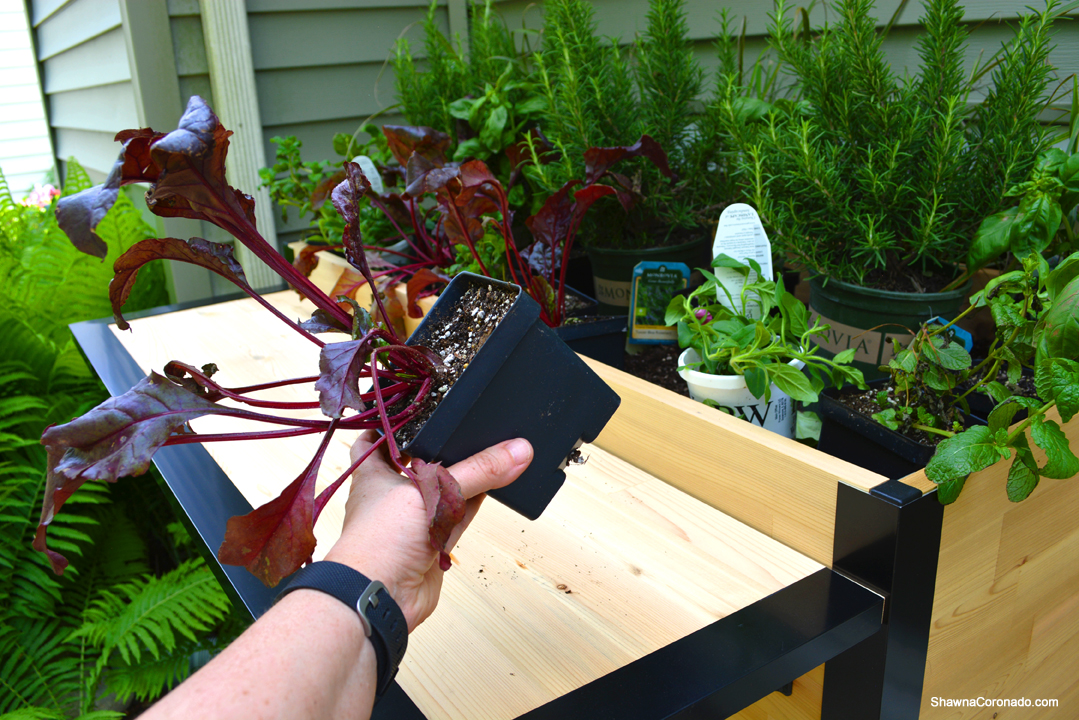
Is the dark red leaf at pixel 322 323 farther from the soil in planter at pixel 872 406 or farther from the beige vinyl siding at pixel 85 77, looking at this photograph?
the beige vinyl siding at pixel 85 77

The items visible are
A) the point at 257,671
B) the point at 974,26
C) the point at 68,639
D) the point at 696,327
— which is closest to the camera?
the point at 257,671

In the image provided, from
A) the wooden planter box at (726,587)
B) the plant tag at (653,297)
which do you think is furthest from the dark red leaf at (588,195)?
the wooden planter box at (726,587)

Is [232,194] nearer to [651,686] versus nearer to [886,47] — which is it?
[651,686]

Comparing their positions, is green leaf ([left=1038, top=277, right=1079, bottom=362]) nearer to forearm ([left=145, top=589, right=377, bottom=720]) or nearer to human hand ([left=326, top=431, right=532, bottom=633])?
human hand ([left=326, top=431, right=532, bottom=633])

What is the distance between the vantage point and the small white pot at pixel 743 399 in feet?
2.91

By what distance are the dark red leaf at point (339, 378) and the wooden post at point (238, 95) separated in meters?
1.57

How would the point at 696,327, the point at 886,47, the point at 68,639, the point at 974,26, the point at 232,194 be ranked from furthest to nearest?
1. the point at 68,639
2. the point at 886,47
3. the point at 974,26
4. the point at 696,327
5. the point at 232,194

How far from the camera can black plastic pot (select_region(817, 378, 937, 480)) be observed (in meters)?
0.72

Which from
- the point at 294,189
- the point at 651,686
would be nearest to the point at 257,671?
the point at 651,686

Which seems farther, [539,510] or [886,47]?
[886,47]

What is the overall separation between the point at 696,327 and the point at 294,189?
123 centimetres

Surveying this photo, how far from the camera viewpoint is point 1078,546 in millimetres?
855

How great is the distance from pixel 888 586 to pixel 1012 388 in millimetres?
337

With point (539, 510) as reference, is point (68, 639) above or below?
below
